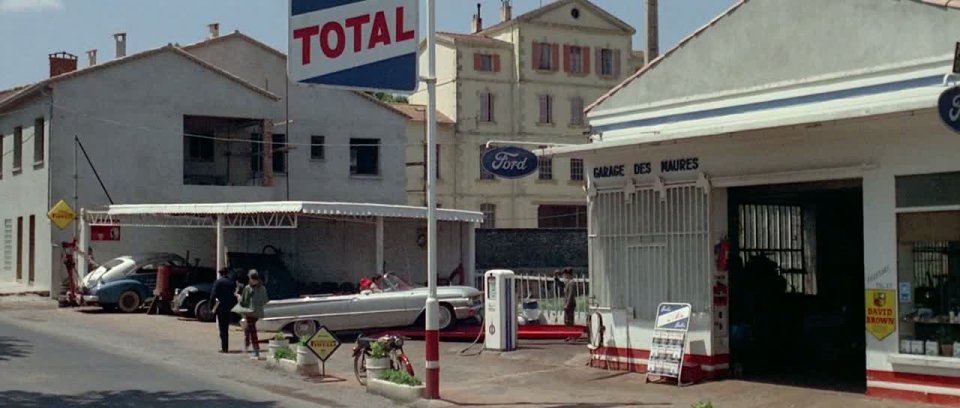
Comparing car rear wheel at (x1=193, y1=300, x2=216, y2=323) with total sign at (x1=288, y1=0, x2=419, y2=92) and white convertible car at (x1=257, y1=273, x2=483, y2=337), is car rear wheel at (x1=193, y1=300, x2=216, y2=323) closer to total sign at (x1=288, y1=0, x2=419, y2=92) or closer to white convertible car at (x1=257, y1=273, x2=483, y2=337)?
white convertible car at (x1=257, y1=273, x2=483, y2=337)

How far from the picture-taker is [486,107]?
61.2m

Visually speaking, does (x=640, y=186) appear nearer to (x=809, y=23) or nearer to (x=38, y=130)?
(x=809, y=23)

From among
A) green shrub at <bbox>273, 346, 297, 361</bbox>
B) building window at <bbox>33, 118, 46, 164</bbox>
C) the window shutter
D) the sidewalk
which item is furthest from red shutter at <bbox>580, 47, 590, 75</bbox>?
green shrub at <bbox>273, 346, 297, 361</bbox>

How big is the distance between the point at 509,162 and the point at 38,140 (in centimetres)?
2484

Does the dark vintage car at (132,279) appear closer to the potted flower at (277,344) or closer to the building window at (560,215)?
the potted flower at (277,344)

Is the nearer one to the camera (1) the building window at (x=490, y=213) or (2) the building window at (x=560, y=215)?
(1) the building window at (x=490, y=213)

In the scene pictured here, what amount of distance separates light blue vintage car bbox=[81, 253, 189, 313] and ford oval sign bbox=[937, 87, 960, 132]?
2267cm

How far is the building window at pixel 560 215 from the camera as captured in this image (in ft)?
207

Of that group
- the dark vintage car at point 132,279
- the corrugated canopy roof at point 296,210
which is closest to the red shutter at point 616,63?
Answer: the corrugated canopy roof at point 296,210

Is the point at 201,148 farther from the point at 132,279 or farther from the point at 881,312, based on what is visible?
the point at 881,312

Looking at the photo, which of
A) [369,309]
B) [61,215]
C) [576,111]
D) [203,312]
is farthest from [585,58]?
[369,309]

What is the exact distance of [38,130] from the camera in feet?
125

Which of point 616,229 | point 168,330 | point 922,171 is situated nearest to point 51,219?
point 168,330

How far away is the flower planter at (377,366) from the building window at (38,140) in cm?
2445
